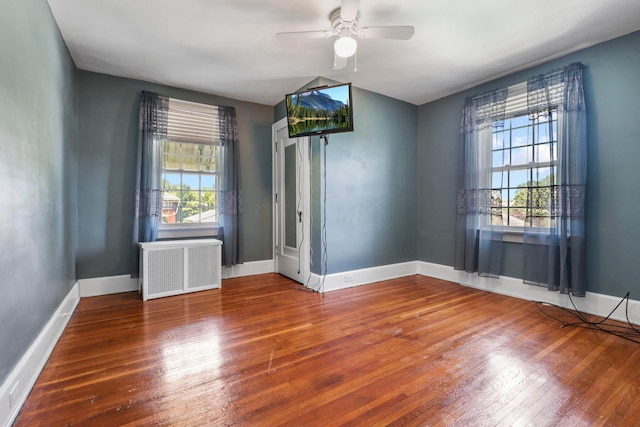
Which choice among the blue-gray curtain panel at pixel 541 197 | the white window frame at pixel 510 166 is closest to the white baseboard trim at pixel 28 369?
the blue-gray curtain panel at pixel 541 197

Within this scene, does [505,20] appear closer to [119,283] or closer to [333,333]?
[333,333]

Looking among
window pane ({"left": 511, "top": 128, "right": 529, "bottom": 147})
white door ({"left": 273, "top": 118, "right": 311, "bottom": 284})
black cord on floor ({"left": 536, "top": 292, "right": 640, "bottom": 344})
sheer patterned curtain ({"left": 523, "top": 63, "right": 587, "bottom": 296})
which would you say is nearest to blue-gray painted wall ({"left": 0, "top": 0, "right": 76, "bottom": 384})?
white door ({"left": 273, "top": 118, "right": 311, "bottom": 284})

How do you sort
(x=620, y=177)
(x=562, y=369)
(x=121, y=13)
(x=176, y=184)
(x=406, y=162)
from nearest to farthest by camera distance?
(x=562, y=369), (x=121, y=13), (x=620, y=177), (x=176, y=184), (x=406, y=162)

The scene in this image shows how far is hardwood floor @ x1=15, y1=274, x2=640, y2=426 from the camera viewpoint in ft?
4.91

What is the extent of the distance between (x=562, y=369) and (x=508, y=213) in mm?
2090

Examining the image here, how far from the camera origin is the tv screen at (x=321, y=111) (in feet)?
10.3

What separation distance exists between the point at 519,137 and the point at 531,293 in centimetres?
186

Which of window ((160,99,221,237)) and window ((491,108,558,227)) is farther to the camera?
window ((160,99,221,237))

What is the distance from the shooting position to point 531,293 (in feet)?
10.9

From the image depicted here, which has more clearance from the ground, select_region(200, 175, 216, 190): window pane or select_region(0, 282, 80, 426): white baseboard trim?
select_region(200, 175, 216, 190): window pane

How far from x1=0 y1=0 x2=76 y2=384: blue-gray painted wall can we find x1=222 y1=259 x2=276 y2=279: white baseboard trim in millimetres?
1862

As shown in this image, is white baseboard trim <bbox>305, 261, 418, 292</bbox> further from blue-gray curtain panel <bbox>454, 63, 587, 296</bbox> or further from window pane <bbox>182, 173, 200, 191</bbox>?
window pane <bbox>182, 173, 200, 191</bbox>

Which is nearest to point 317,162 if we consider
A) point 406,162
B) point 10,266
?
point 406,162

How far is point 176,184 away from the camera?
403 cm
